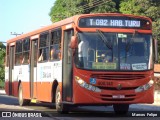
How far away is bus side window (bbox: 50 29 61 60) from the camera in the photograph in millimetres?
18552

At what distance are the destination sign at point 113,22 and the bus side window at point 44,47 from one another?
132 inches

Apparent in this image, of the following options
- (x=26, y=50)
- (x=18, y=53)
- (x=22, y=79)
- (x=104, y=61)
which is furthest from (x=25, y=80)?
(x=104, y=61)

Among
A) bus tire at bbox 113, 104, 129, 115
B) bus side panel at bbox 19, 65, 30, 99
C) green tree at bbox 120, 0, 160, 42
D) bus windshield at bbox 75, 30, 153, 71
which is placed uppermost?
green tree at bbox 120, 0, 160, 42

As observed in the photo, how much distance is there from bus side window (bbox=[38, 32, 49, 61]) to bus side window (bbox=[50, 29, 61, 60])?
626mm

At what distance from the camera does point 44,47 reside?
20391 millimetres

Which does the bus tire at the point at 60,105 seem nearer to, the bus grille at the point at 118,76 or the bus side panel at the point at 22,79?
the bus grille at the point at 118,76

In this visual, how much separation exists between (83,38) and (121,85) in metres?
1.96

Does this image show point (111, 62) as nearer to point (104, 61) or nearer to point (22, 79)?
point (104, 61)

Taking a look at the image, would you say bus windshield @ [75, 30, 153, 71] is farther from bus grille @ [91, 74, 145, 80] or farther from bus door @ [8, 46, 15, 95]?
bus door @ [8, 46, 15, 95]

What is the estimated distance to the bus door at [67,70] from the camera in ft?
56.3

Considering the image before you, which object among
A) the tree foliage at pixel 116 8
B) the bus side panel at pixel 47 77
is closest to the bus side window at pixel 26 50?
the bus side panel at pixel 47 77

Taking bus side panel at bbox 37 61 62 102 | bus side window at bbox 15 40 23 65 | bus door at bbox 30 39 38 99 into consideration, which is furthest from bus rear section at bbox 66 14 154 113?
bus side window at bbox 15 40 23 65

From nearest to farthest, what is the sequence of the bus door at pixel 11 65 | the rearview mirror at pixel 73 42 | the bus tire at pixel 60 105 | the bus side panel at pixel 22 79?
the rearview mirror at pixel 73 42 < the bus tire at pixel 60 105 < the bus side panel at pixel 22 79 < the bus door at pixel 11 65

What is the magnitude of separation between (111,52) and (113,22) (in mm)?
1131
